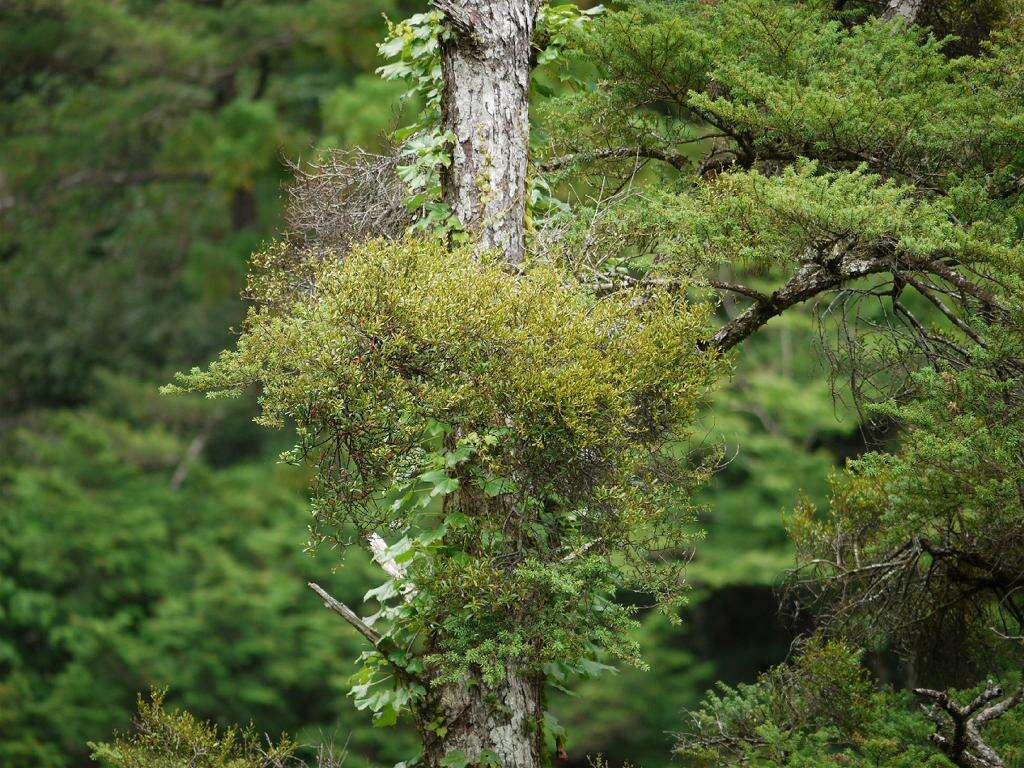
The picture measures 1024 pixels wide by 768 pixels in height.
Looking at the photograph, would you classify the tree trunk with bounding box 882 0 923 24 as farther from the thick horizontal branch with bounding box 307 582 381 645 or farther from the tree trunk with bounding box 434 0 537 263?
the thick horizontal branch with bounding box 307 582 381 645

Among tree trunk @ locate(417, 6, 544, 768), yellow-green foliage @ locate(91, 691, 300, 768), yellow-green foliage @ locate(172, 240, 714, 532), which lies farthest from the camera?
tree trunk @ locate(417, 6, 544, 768)

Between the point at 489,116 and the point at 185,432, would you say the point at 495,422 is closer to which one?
the point at 489,116

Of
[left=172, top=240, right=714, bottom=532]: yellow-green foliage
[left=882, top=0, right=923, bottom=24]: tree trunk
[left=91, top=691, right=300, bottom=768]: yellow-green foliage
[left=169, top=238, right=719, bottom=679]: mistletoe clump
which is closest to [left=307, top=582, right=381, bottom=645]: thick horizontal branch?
[left=169, top=238, right=719, bottom=679]: mistletoe clump

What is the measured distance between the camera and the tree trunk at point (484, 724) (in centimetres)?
601

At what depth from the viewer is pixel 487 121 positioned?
21.7 feet

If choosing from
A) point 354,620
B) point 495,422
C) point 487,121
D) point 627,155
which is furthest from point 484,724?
point 627,155

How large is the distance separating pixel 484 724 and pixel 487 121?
319cm

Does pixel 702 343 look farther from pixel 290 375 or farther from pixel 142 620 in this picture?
pixel 142 620

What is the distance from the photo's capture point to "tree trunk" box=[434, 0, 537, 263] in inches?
257

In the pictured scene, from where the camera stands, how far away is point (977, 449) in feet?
17.1

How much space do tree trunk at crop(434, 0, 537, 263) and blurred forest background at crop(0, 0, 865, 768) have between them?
24.2ft

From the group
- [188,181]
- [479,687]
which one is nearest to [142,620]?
[188,181]

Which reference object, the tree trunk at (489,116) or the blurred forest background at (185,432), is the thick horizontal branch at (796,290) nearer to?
the tree trunk at (489,116)

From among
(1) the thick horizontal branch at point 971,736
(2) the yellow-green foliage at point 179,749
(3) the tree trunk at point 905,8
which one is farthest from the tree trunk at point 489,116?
(3) the tree trunk at point 905,8
